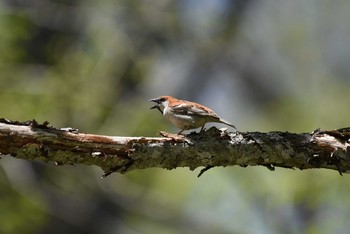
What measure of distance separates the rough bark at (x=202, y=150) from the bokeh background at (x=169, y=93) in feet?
13.4

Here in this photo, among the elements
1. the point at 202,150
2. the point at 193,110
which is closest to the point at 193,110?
the point at 193,110

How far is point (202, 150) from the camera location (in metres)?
4.34

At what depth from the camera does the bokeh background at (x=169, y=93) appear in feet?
30.5

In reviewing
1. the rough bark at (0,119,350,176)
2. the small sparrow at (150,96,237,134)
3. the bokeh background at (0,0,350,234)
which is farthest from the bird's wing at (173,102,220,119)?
the bokeh background at (0,0,350,234)

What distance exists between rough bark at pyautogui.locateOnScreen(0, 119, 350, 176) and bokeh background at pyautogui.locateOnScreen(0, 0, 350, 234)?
4.07 meters

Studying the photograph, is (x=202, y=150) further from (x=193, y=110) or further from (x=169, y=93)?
(x=169, y=93)

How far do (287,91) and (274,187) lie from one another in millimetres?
3567

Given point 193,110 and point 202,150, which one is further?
point 193,110

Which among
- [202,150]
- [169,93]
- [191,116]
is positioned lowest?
[202,150]

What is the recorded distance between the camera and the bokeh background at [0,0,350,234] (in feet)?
30.5

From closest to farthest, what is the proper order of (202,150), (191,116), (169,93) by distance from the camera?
(202,150)
(191,116)
(169,93)

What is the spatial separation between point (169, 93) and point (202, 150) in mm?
7089

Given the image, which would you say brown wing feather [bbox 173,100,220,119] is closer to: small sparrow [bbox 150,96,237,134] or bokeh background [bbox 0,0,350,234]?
small sparrow [bbox 150,96,237,134]

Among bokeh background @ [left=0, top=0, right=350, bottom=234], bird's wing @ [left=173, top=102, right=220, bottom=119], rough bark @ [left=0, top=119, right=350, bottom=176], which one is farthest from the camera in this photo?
bokeh background @ [left=0, top=0, right=350, bottom=234]
